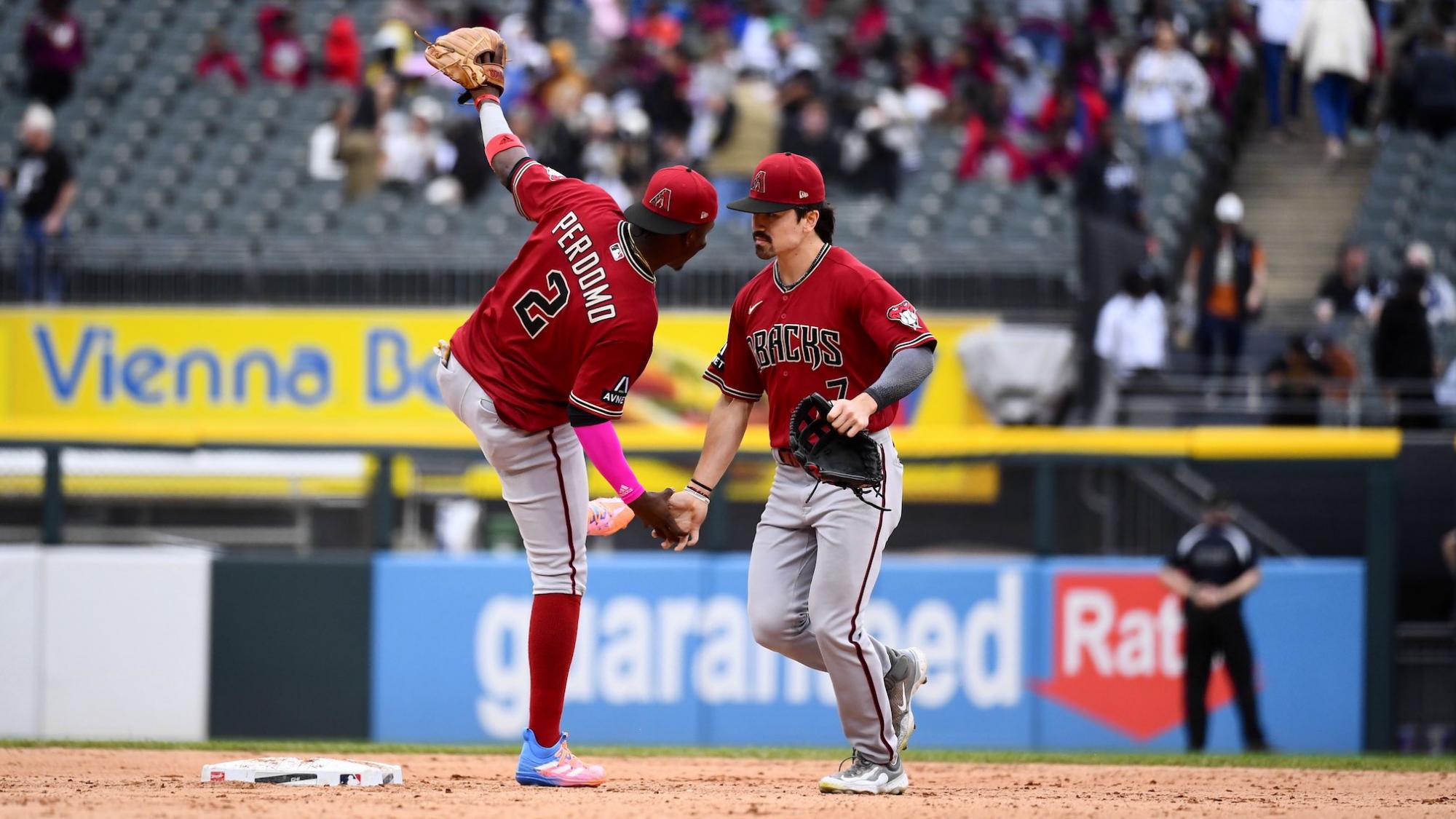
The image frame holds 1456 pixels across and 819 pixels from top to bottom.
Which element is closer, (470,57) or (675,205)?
(675,205)

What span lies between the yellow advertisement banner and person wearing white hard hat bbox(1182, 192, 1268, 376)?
5.66ft

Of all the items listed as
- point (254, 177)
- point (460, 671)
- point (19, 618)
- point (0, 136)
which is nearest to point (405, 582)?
point (460, 671)

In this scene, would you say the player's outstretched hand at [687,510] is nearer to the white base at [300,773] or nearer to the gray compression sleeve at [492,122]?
the white base at [300,773]

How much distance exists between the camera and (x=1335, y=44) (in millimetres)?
14141

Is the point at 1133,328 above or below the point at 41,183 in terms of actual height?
below

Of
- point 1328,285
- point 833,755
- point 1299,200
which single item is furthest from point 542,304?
point 1299,200

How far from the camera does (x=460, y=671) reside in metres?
9.92

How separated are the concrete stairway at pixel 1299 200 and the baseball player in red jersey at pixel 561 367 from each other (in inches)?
445

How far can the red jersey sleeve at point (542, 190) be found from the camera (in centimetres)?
595

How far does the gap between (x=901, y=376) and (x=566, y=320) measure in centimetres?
108

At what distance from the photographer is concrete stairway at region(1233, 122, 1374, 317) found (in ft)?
53.6

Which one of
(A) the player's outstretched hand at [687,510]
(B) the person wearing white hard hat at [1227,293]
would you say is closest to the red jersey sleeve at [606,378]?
(A) the player's outstretched hand at [687,510]

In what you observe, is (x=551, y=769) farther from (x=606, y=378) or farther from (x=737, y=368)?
(x=737, y=368)

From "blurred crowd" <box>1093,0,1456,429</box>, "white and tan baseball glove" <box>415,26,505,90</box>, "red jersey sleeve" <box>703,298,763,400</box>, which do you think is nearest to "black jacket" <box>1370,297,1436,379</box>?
"blurred crowd" <box>1093,0,1456,429</box>
